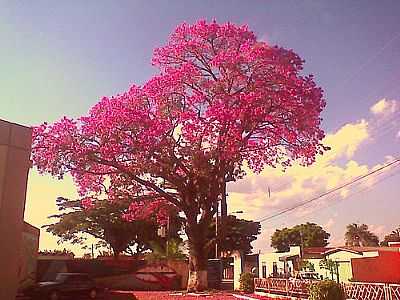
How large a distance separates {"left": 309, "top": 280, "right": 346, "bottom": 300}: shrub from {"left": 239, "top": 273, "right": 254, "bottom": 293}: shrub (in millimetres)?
9048

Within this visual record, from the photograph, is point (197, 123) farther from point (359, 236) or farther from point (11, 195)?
point (359, 236)

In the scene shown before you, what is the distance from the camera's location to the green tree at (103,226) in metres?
43.0

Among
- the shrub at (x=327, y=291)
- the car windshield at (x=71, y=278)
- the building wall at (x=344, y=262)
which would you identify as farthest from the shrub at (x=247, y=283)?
the building wall at (x=344, y=262)

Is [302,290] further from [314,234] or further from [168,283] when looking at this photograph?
[314,234]

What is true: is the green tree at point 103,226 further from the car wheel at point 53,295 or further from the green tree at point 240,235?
the car wheel at point 53,295

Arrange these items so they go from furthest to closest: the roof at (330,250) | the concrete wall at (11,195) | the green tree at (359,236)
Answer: the green tree at (359,236) → the roof at (330,250) → the concrete wall at (11,195)

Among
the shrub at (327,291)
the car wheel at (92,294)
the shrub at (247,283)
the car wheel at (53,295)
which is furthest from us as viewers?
the shrub at (247,283)

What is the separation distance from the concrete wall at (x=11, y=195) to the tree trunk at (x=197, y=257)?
1443 cm

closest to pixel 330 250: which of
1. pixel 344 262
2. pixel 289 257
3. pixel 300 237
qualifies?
pixel 344 262

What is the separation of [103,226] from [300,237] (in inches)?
1802

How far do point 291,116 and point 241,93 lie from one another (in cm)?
254

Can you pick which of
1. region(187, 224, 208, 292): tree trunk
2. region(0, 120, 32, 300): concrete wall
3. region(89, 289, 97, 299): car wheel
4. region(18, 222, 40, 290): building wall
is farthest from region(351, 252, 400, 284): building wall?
region(0, 120, 32, 300): concrete wall

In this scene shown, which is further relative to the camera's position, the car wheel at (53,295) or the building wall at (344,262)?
the building wall at (344,262)

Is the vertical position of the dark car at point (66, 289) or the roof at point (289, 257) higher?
the roof at point (289, 257)
